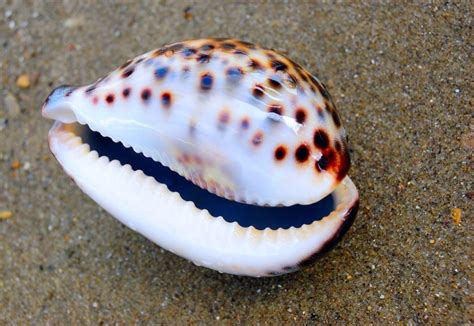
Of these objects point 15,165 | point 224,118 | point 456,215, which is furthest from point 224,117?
point 15,165

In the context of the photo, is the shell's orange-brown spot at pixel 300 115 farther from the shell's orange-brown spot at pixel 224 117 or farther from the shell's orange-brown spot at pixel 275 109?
the shell's orange-brown spot at pixel 224 117

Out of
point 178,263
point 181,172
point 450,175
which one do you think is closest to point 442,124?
point 450,175

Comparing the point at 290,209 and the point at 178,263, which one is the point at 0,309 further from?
the point at 290,209

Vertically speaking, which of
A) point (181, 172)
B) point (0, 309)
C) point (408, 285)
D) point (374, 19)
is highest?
point (374, 19)

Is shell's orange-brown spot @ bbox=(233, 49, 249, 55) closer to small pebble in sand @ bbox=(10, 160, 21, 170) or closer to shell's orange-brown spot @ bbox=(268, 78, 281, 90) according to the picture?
shell's orange-brown spot @ bbox=(268, 78, 281, 90)

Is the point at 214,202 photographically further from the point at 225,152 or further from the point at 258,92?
the point at 258,92

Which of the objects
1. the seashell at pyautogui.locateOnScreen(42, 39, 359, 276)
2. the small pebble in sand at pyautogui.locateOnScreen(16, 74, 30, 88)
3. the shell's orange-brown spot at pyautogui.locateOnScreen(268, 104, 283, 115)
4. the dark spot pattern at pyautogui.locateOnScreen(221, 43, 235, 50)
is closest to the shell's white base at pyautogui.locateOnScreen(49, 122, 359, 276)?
the seashell at pyautogui.locateOnScreen(42, 39, 359, 276)
